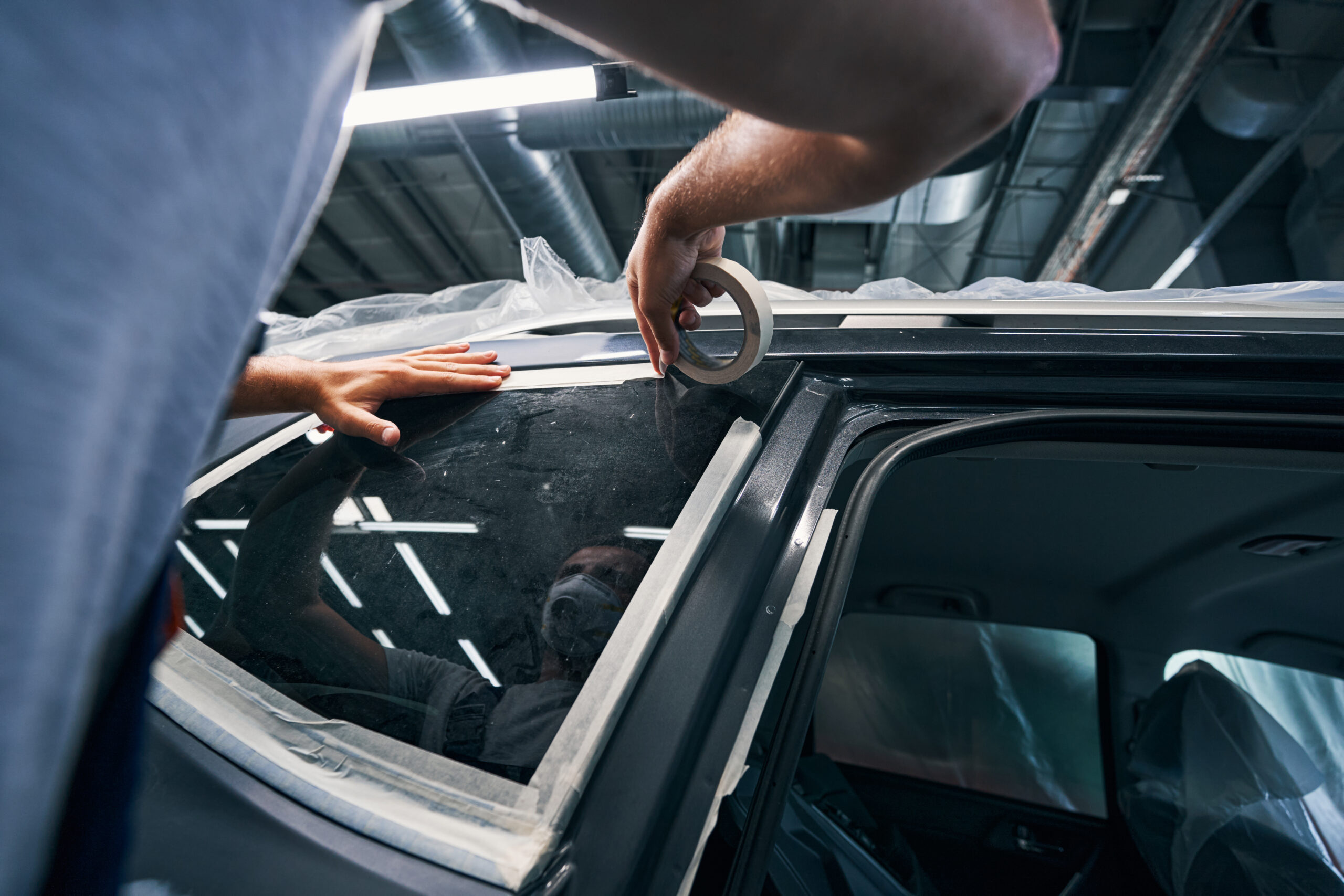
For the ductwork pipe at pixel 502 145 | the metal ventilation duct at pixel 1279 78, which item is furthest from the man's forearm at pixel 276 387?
the metal ventilation duct at pixel 1279 78

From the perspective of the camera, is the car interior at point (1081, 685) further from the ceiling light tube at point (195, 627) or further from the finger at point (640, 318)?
the ceiling light tube at point (195, 627)

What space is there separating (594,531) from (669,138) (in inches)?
146

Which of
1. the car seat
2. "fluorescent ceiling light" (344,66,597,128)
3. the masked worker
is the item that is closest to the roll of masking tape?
the masked worker

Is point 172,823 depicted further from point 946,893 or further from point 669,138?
point 669,138

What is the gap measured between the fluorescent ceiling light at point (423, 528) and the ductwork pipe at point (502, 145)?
2797 mm

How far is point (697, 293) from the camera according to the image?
847 mm

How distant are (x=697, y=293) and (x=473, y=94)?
206 centimetres

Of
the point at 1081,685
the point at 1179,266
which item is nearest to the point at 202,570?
the point at 1081,685

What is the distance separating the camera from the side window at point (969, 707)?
1.77m

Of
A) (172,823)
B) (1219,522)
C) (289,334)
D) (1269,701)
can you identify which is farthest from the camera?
(289,334)

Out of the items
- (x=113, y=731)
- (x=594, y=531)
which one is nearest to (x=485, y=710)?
(x=594, y=531)

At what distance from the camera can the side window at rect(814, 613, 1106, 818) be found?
5.82 ft

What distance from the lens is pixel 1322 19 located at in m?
3.88

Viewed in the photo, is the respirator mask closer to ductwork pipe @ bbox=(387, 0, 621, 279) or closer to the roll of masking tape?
the roll of masking tape
